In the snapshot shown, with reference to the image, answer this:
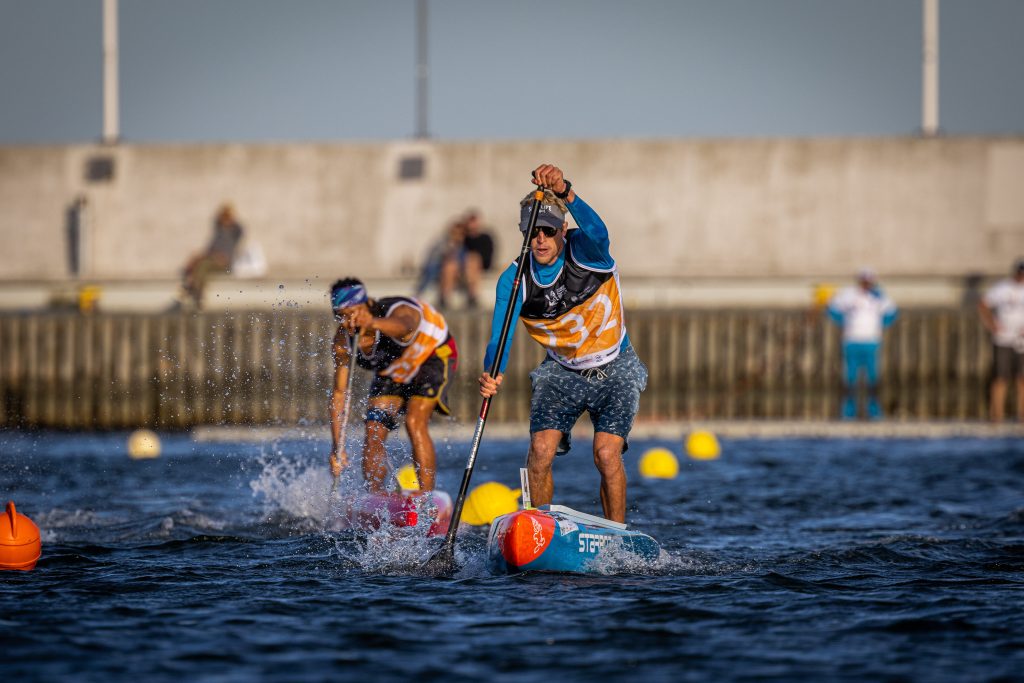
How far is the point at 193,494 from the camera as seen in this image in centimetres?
1327

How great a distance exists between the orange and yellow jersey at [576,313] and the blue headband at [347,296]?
1.91m

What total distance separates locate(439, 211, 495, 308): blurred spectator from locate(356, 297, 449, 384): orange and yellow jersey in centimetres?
1000

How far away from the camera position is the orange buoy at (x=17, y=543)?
28.3 ft

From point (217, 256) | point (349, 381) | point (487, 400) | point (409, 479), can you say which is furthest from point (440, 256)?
point (487, 400)

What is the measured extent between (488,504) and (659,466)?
4176mm

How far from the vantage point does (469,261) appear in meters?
21.4

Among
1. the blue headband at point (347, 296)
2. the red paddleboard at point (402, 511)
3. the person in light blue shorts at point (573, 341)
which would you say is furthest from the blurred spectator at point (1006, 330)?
the person in light blue shorts at point (573, 341)

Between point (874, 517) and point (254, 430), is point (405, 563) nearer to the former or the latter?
point (874, 517)

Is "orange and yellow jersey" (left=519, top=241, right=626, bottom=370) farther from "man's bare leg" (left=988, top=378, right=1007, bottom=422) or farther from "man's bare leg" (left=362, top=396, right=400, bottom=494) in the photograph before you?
"man's bare leg" (left=988, top=378, right=1007, bottom=422)

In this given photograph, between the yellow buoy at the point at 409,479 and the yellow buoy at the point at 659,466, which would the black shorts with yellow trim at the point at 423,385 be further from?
the yellow buoy at the point at 659,466

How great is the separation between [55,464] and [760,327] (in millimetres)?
9624

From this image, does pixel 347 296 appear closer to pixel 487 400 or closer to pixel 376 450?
pixel 376 450

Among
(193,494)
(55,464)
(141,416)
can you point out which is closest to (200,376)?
(141,416)

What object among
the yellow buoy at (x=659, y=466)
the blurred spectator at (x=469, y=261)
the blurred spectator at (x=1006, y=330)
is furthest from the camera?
the blurred spectator at (x=469, y=261)
